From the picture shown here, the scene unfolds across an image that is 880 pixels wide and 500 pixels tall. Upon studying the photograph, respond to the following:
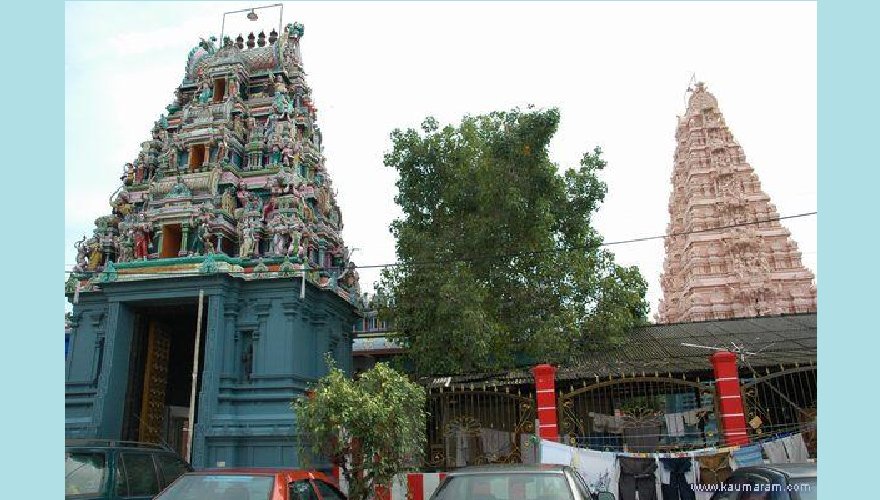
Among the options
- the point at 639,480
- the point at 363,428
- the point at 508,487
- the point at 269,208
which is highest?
the point at 269,208

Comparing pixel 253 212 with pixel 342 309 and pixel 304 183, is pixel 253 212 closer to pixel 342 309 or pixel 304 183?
pixel 304 183

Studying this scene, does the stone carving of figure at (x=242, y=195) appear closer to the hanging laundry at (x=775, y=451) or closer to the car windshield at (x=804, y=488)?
the hanging laundry at (x=775, y=451)

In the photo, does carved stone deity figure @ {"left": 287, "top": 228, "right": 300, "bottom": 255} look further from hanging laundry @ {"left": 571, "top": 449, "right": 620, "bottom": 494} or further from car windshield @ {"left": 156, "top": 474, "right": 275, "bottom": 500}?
car windshield @ {"left": 156, "top": 474, "right": 275, "bottom": 500}

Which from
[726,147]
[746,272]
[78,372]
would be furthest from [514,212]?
[726,147]

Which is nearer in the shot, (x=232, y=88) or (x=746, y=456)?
(x=746, y=456)

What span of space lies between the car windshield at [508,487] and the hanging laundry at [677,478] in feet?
18.6

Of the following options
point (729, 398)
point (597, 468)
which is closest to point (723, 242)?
point (729, 398)

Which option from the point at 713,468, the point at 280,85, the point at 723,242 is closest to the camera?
the point at 713,468

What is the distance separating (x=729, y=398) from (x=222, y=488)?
32.7 ft

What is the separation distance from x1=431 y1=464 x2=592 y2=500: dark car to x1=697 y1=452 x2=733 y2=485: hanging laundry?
17.7 ft

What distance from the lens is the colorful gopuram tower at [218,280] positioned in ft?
54.1

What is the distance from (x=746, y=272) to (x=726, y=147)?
946 centimetres

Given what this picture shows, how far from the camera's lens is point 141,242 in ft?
62.2

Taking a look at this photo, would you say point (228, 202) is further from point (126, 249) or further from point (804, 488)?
point (804, 488)
